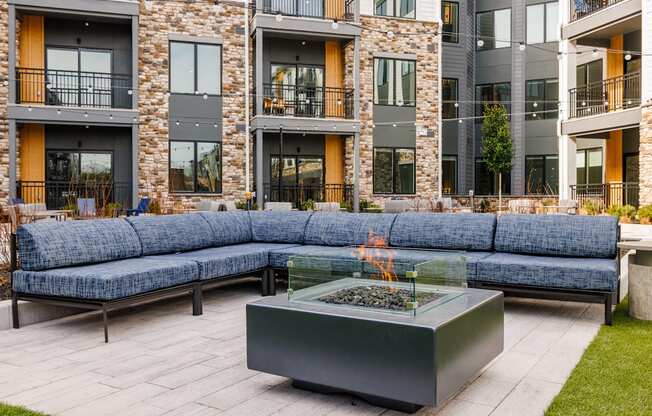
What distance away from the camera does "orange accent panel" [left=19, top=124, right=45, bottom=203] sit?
554 inches

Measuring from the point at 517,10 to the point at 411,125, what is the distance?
7253 mm

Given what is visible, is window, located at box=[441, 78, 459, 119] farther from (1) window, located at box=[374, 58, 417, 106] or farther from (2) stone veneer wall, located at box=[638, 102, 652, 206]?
(2) stone veneer wall, located at box=[638, 102, 652, 206]

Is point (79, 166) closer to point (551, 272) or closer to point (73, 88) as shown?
point (73, 88)

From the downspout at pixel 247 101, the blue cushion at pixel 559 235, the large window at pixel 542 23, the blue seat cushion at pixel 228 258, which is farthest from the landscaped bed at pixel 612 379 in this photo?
the large window at pixel 542 23

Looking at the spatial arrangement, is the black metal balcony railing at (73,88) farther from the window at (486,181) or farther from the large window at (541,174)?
the large window at (541,174)

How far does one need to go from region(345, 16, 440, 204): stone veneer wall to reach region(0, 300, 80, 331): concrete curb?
41.0 ft

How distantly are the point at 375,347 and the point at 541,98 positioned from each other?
20025 millimetres

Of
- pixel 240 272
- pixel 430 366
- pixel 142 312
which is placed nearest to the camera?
pixel 430 366

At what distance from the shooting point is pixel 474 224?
5574 millimetres

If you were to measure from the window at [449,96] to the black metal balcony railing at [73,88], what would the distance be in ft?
36.4

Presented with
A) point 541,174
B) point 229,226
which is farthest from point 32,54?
point 541,174

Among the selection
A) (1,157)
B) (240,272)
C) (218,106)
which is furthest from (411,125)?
(240,272)

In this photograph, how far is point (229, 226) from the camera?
6.39 m

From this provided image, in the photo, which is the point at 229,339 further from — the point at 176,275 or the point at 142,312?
the point at 142,312
